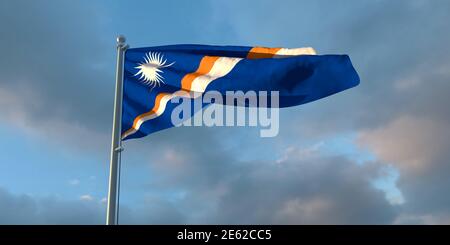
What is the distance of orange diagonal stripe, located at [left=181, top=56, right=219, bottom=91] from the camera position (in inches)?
752

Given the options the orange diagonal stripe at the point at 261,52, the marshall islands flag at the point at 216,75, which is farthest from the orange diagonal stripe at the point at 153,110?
the orange diagonal stripe at the point at 261,52

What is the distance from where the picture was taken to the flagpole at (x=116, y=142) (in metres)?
16.9

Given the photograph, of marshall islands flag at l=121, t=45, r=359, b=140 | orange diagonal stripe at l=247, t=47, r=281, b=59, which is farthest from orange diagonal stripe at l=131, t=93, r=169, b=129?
orange diagonal stripe at l=247, t=47, r=281, b=59

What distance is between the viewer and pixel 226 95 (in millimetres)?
18984

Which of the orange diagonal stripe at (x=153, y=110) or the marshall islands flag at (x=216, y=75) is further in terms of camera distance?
the marshall islands flag at (x=216, y=75)

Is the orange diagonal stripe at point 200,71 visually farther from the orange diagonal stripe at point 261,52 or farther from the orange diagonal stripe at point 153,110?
the orange diagonal stripe at point 261,52

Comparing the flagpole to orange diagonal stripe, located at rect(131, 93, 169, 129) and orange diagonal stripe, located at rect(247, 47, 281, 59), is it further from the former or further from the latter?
orange diagonal stripe, located at rect(247, 47, 281, 59)

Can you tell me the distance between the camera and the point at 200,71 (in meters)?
19.3

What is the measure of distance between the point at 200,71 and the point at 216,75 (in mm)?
523

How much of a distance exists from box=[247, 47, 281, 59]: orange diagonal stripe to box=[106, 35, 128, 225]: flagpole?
12.7 ft

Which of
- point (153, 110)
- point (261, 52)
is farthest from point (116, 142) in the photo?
point (261, 52)
